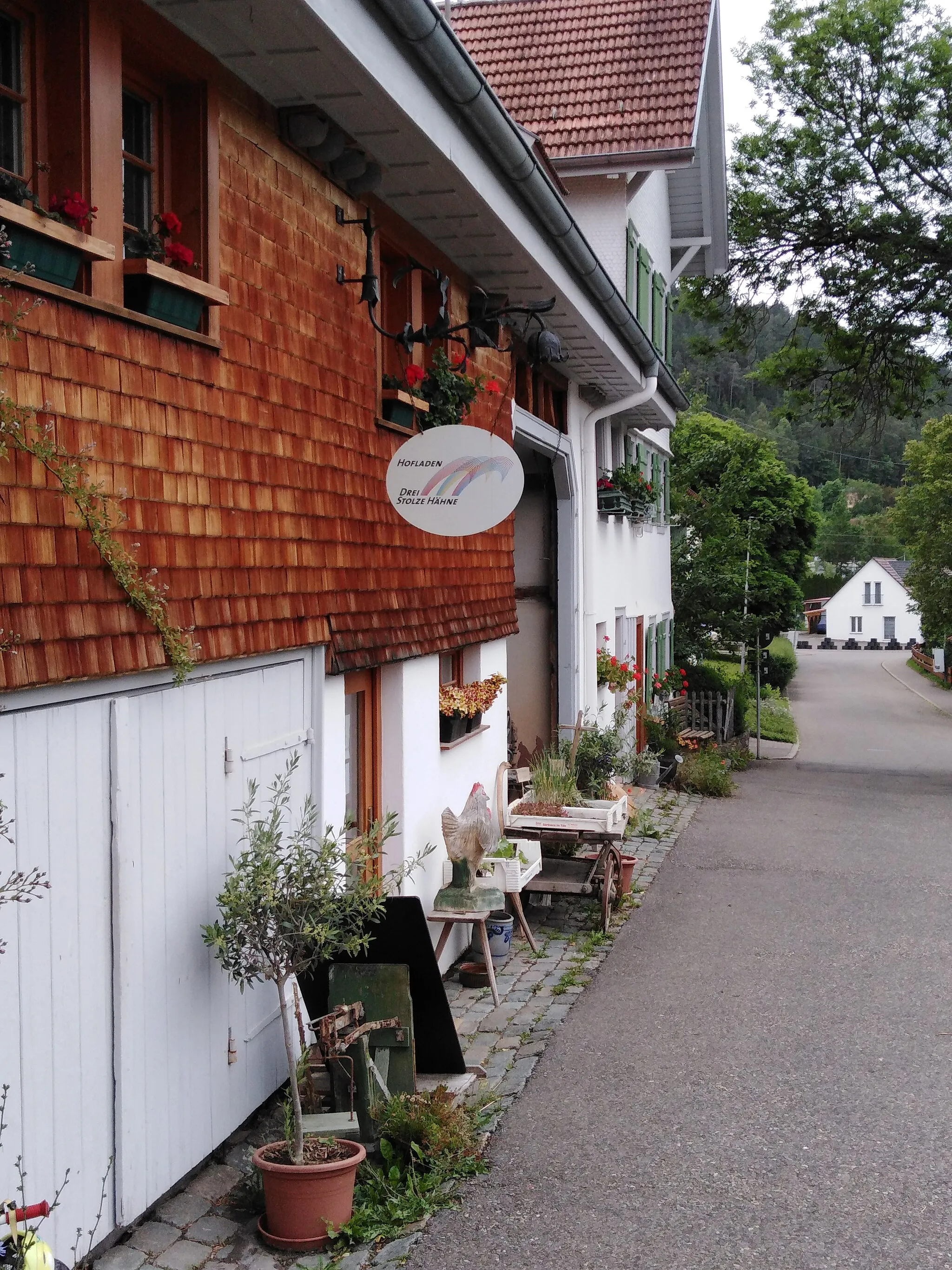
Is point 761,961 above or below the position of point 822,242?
below

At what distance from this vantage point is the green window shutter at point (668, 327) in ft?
70.0

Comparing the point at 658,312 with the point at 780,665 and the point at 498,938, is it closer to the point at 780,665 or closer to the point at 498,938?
the point at 498,938

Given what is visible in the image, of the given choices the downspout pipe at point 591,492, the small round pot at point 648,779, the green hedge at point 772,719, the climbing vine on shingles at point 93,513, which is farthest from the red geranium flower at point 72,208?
the green hedge at point 772,719

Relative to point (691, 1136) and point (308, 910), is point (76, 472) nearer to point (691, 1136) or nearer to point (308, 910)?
point (308, 910)

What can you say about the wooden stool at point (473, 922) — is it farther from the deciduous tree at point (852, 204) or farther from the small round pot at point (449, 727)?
the deciduous tree at point (852, 204)

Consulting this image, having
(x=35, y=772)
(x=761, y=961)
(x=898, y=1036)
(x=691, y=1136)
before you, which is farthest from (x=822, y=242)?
(x=35, y=772)

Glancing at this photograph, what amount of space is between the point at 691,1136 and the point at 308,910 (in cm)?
224

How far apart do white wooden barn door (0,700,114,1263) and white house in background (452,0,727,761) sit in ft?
24.6

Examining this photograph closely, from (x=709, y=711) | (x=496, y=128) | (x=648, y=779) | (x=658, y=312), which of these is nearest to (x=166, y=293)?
(x=496, y=128)

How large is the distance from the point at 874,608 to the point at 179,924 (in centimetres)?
9367

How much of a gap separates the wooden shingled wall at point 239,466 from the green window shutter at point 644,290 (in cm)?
1082

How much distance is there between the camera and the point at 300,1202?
189 inches

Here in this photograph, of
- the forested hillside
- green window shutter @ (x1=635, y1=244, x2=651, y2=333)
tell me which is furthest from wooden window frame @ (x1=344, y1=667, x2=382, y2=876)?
the forested hillside

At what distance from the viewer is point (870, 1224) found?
202 inches
